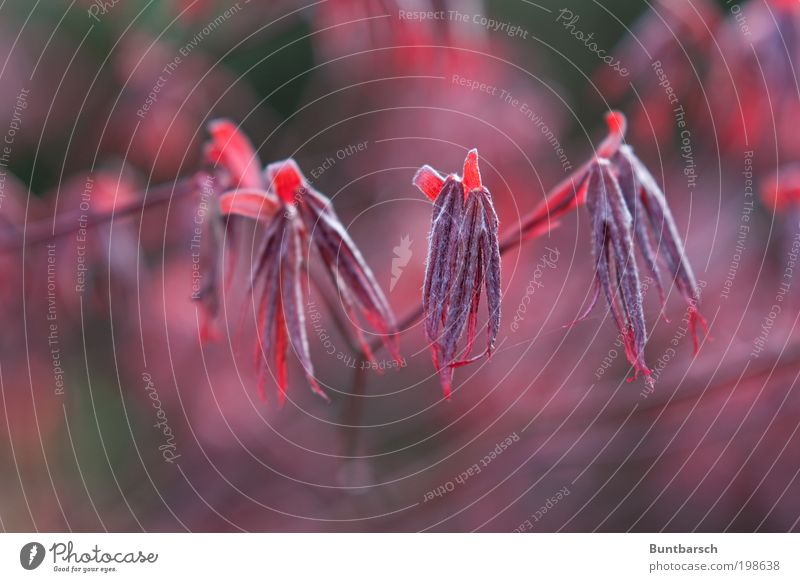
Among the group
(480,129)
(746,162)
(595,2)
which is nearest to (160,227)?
(480,129)

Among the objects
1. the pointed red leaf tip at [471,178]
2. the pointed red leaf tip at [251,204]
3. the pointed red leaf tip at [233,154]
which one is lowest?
the pointed red leaf tip at [471,178]

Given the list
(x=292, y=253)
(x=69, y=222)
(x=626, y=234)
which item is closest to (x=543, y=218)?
(x=626, y=234)

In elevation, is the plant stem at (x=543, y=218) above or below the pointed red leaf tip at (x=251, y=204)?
below

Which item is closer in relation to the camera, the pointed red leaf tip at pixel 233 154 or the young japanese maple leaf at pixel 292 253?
the young japanese maple leaf at pixel 292 253

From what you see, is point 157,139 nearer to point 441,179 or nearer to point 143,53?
point 143,53

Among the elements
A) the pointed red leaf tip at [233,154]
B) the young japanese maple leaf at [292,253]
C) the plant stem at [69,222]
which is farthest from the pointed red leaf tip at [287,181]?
the plant stem at [69,222]

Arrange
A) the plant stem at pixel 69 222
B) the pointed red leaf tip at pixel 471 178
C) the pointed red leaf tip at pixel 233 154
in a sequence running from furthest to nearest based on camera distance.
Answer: the plant stem at pixel 69 222 < the pointed red leaf tip at pixel 233 154 < the pointed red leaf tip at pixel 471 178

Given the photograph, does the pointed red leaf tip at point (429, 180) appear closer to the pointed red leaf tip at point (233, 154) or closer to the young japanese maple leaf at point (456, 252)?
the young japanese maple leaf at point (456, 252)
